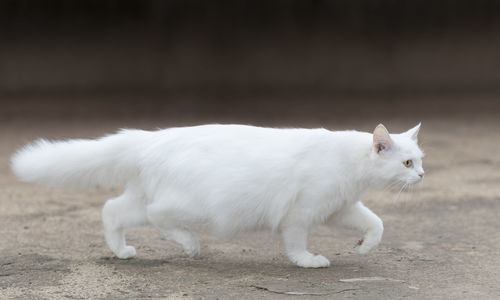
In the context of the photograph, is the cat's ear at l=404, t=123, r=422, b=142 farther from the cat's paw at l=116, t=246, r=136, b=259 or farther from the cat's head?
the cat's paw at l=116, t=246, r=136, b=259

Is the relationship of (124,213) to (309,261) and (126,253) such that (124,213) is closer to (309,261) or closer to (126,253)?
(126,253)

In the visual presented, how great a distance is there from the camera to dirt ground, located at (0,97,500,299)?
3965mm

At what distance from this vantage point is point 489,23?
40.2ft

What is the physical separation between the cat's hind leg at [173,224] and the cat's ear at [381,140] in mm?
1170

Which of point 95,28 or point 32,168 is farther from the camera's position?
point 95,28

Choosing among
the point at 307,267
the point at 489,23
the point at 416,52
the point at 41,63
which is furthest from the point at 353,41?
the point at 307,267

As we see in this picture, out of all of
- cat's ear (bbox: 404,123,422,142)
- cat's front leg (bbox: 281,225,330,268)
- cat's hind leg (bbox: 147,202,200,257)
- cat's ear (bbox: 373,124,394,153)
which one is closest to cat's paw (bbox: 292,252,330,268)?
cat's front leg (bbox: 281,225,330,268)

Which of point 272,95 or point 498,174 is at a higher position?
point 272,95

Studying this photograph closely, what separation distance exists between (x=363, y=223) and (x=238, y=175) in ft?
2.63

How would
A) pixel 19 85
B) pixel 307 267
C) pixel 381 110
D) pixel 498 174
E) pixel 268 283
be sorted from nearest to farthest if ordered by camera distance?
pixel 268 283
pixel 307 267
pixel 498 174
pixel 381 110
pixel 19 85

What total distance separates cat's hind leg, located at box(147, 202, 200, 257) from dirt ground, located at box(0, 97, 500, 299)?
146 mm

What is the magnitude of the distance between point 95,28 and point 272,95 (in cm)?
318

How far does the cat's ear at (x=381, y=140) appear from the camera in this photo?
413cm

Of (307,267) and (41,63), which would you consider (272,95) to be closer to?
(41,63)
